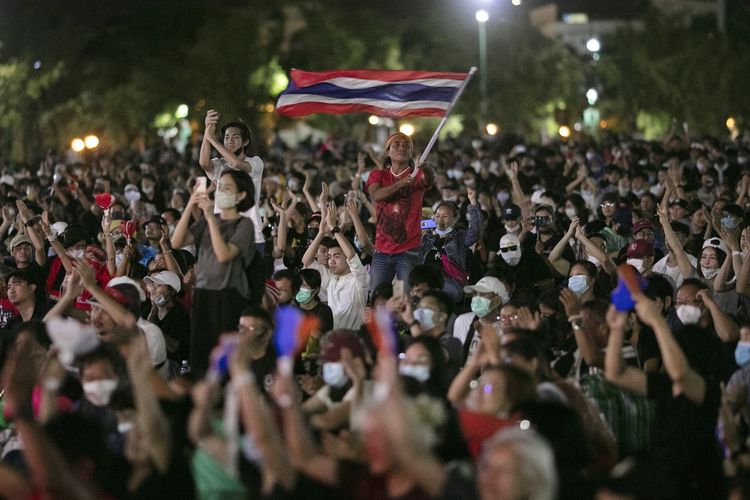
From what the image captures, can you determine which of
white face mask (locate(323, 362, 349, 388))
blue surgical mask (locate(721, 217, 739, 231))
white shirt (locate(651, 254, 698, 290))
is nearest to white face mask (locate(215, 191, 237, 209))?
white face mask (locate(323, 362, 349, 388))

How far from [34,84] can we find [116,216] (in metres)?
A: 28.6

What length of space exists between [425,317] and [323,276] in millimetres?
3857

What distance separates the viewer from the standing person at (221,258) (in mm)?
9297

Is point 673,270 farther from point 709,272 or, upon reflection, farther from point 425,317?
point 425,317

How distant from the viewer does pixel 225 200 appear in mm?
9273

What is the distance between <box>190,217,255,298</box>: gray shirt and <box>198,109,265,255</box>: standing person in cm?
76

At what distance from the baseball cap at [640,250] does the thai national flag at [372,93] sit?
3.10m

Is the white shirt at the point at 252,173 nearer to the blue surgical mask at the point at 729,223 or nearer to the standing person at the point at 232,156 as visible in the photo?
the standing person at the point at 232,156

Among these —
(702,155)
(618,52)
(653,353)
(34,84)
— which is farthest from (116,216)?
(618,52)

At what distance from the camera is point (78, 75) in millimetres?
50500

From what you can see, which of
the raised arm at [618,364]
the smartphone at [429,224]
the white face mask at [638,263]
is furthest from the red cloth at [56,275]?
the raised arm at [618,364]

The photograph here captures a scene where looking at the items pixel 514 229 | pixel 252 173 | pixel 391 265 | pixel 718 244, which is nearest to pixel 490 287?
pixel 391 265

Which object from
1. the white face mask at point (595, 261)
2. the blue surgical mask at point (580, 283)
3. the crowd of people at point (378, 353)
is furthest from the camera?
the white face mask at point (595, 261)

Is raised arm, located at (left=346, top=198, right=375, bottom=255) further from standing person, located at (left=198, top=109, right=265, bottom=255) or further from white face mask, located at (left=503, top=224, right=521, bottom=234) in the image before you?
white face mask, located at (left=503, top=224, right=521, bottom=234)
